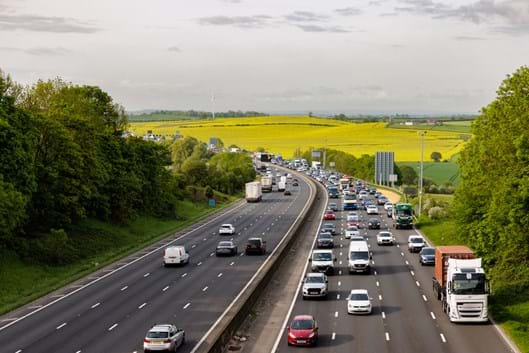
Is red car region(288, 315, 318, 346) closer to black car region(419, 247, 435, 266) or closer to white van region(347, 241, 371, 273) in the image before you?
white van region(347, 241, 371, 273)

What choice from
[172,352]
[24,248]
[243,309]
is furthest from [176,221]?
[172,352]

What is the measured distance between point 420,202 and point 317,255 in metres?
52.7

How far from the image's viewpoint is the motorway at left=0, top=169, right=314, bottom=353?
1644 inches

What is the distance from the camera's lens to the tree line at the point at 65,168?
6712cm

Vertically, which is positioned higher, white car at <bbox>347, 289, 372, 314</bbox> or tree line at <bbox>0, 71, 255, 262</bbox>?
tree line at <bbox>0, 71, 255, 262</bbox>

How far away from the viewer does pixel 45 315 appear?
49.8 meters

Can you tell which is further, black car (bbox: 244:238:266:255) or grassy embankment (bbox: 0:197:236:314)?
black car (bbox: 244:238:266:255)

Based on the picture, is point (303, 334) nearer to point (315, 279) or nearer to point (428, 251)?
point (315, 279)

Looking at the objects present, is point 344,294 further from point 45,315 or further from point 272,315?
point 45,315

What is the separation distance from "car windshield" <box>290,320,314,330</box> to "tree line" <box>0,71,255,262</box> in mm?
26734

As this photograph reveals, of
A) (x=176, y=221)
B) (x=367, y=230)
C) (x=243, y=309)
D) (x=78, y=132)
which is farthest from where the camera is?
(x=176, y=221)

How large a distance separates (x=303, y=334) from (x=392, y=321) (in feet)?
25.5

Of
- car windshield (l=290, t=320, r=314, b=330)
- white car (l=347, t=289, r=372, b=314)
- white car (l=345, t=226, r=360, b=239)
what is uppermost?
car windshield (l=290, t=320, r=314, b=330)

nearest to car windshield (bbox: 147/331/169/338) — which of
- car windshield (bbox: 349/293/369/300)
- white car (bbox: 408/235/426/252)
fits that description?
car windshield (bbox: 349/293/369/300)
